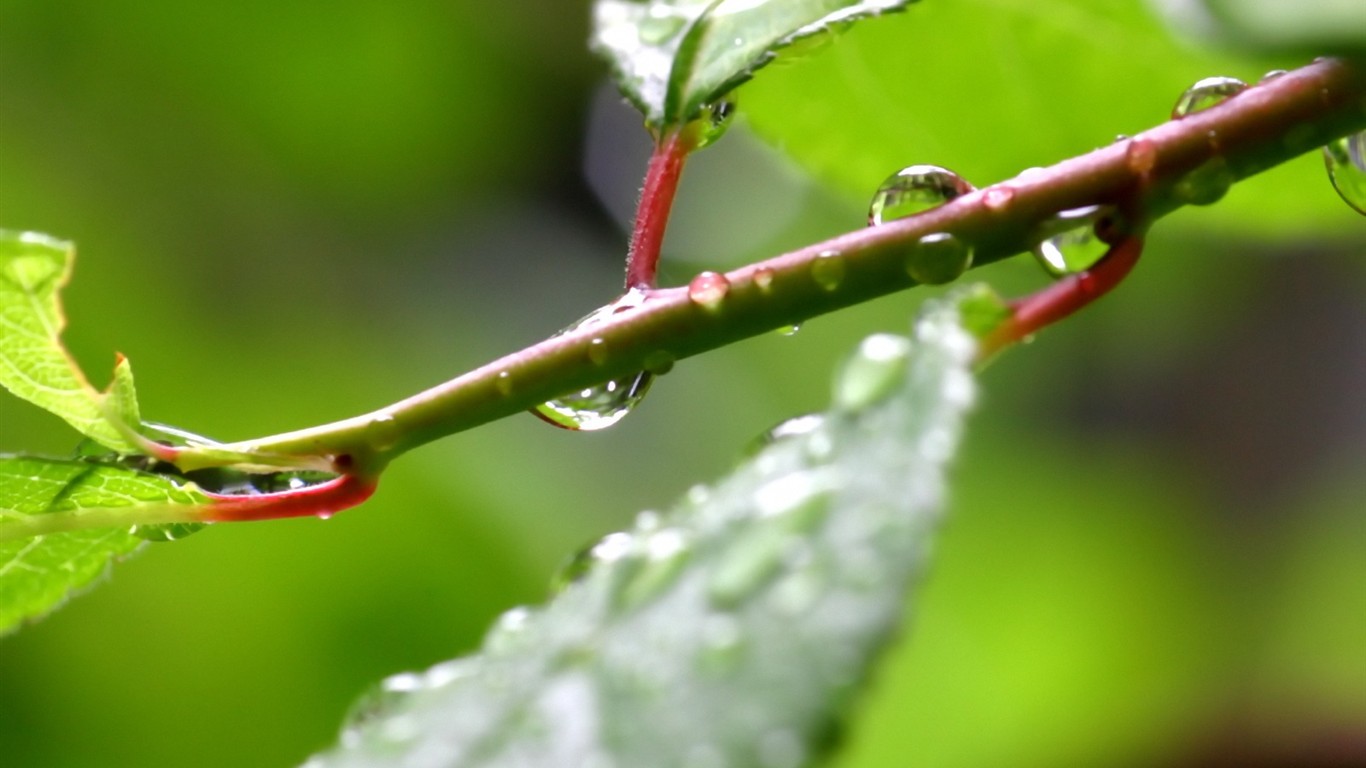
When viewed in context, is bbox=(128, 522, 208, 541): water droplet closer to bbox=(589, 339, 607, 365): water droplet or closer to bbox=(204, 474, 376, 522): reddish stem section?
bbox=(204, 474, 376, 522): reddish stem section

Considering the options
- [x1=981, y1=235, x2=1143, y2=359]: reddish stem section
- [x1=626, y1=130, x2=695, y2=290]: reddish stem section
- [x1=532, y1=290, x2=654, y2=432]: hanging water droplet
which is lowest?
[x1=981, y1=235, x2=1143, y2=359]: reddish stem section

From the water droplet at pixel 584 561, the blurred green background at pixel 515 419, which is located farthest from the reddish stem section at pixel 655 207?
the blurred green background at pixel 515 419

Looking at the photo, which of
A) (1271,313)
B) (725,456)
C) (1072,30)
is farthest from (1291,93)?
(1271,313)

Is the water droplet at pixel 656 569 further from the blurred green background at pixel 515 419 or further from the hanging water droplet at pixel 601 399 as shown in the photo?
the blurred green background at pixel 515 419

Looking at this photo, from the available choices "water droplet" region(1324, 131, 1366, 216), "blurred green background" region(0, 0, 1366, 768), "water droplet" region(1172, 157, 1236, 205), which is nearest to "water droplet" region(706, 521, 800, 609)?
"water droplet" region(1172, 157, 1236, 205)

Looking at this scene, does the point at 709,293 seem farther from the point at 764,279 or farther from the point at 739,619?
the point at 739,619

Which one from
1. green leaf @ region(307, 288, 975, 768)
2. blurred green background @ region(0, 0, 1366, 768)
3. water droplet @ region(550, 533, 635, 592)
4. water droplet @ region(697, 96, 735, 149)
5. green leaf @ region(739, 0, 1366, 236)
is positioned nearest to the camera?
green leaf @ region(307, 288, 975, 768)

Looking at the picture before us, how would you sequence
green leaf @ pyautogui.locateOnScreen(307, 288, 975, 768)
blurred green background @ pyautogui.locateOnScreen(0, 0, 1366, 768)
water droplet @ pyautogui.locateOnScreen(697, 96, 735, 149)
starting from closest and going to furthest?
green leaf @ pyautogui.locateOnScreen(307, 288, 975, 768) → water droplet @ pyautogui.locateOnScreen(697, 96, 735, 149) → blurred green background @ pyautogui.locateOnScreen(0, 0, 1366, 768)

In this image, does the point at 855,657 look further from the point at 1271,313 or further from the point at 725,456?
the point at 1271,313
